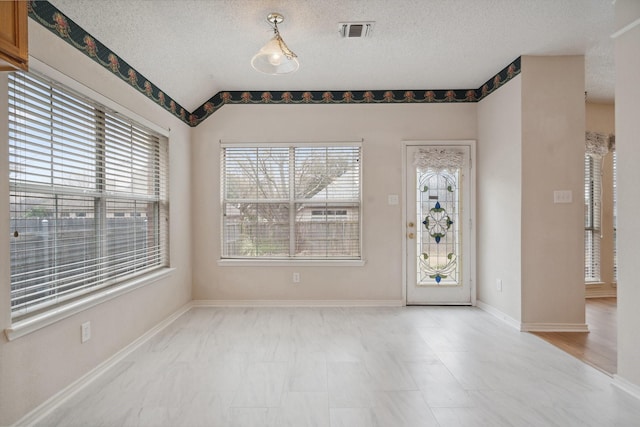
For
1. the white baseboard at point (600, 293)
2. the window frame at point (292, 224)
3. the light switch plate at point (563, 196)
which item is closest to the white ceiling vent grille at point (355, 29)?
the window frame at point (292, 224)

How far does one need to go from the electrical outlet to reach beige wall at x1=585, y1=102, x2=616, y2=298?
232 inches

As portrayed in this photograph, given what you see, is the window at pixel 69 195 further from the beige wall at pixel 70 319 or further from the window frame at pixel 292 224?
the window frame at pixel 292 224

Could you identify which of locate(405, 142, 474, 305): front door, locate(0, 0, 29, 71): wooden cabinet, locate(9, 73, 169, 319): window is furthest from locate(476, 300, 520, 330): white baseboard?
locate(0, 0, 29, 71): wooden cabinet

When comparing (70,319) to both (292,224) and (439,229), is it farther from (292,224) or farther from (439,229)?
(439,229)

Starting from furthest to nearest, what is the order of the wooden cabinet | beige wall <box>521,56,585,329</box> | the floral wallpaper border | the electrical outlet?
the floral wallpaper border, beige wall <box>521,56,585,329</box>, the electrical outlet, the wooden cabinet

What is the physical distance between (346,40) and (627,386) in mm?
3315

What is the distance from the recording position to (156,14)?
249cm

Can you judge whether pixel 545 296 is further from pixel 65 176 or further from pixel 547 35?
pixel 65 176

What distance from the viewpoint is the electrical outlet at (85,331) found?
7.34 feet

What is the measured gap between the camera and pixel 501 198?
3570 mm

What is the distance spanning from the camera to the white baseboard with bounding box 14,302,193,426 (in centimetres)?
183

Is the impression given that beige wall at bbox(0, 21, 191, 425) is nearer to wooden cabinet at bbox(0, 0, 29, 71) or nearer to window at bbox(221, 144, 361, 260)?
wooden cabinet at bbox(0, 0, 29, 71)

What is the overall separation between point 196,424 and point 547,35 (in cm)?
396

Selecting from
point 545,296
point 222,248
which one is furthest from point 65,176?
point 545,296
